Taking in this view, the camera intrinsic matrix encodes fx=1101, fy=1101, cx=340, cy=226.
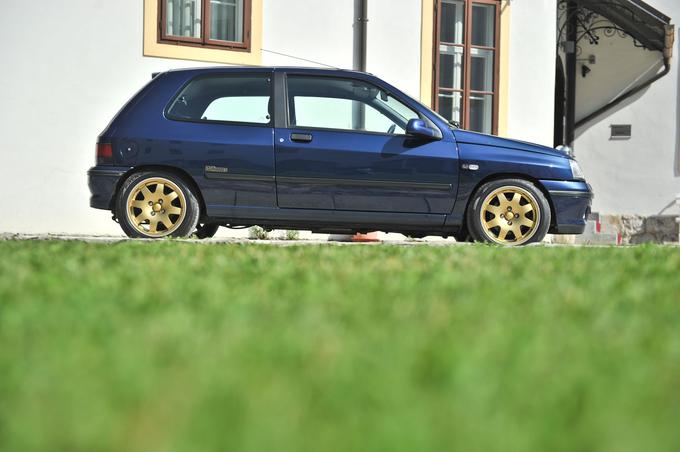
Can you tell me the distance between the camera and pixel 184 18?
1267cm

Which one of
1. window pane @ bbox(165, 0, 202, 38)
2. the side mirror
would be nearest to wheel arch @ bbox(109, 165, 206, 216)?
the side mirror

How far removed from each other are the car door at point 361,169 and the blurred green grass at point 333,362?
11.9ft

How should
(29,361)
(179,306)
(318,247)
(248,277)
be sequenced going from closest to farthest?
(29,361), (179,306), (248,277), (318,247)

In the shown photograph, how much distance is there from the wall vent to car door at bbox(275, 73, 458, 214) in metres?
10.3

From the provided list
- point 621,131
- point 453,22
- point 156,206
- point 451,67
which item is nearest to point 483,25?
point 453,22

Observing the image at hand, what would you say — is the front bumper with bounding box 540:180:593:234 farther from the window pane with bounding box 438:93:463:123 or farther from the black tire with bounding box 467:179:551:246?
the window pane with bounding box 438:93:463:123

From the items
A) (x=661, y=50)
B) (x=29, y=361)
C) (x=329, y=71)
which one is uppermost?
(x=661, y=50)

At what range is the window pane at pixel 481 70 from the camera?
1459 cm

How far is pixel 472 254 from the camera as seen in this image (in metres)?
7.14

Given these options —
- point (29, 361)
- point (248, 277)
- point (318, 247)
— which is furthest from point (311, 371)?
point (318, 247)

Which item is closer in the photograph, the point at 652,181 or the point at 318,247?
the point at 318,247

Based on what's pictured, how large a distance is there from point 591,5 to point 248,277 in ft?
46.9

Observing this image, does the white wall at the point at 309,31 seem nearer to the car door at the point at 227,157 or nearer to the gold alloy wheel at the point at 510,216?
the car door at the point at 227,157

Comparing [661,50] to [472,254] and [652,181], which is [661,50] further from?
[472,254]
